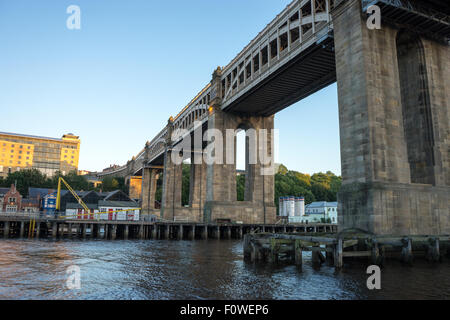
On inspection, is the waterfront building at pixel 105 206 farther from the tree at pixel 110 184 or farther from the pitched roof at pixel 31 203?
the tree at pixel 110 184

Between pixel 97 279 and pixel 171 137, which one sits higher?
pixel 171 137

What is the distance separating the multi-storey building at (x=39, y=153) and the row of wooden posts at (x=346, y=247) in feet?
581

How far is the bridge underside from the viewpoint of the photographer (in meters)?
37.4

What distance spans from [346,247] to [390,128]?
10.3 meters

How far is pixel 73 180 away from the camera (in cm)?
14150

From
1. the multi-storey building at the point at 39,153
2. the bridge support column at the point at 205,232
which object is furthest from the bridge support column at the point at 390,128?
the multi-storey building at the point at 39,153

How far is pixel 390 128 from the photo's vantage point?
Result: 2617 centimetres

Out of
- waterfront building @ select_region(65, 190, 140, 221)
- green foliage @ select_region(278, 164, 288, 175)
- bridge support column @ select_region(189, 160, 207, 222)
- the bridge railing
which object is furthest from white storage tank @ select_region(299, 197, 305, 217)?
the bridge railing

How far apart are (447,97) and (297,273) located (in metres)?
22.9

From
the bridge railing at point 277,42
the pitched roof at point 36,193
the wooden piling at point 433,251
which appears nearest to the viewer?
the wooden piling at point 433,251

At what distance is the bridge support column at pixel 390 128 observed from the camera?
24.3 meters

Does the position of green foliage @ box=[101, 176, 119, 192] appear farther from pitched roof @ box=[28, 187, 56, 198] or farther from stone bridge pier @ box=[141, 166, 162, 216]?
pitched roof @ box=[28, 187, 56, 198]
